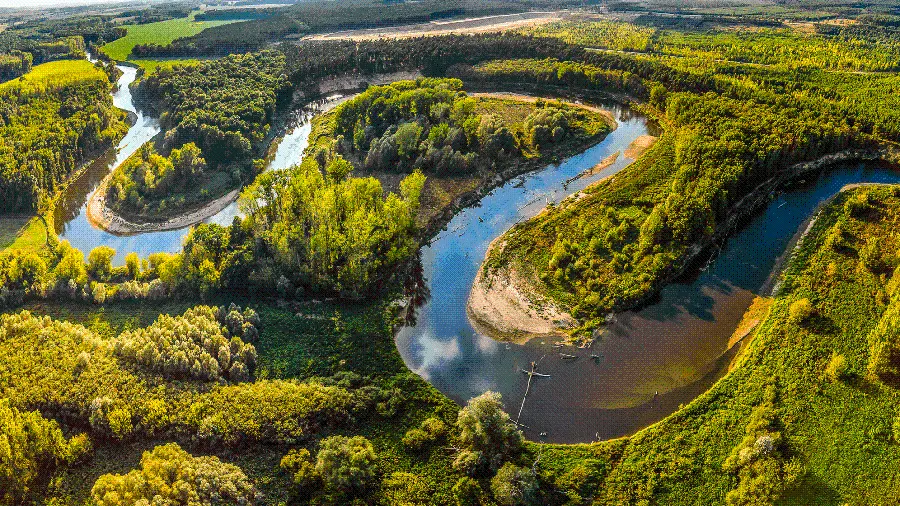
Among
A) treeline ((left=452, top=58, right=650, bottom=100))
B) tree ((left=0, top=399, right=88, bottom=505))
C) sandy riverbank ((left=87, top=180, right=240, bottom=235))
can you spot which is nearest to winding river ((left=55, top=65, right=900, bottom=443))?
sandy riverbank ((left=87, top=180, right=240, bottom=235))

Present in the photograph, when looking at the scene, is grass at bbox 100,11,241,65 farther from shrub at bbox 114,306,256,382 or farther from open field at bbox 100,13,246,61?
shrub at bbox 114,306,256,382

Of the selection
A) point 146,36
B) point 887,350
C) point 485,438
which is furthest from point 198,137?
point 146,36

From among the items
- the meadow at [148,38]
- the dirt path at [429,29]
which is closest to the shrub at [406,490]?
the meadow at [148,38]

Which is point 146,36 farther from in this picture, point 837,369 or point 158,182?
point 837,369

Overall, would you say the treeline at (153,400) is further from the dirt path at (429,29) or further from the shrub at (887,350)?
the dirt path at (429,29)

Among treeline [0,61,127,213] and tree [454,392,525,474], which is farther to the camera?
treeline [0,61,127,213]

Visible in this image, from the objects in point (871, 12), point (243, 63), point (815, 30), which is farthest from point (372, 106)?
point (871, 12)

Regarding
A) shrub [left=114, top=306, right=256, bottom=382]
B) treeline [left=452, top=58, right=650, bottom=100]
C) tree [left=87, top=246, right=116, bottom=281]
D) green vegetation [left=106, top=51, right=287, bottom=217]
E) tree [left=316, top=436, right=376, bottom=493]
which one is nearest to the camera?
tree [left=316, top=436, right=376, bottom=493]
